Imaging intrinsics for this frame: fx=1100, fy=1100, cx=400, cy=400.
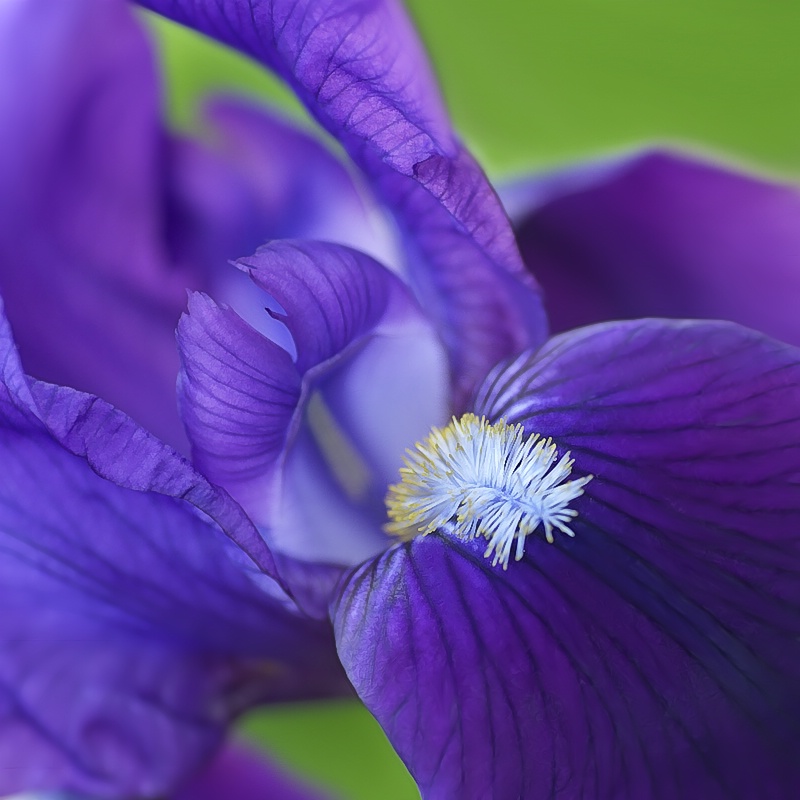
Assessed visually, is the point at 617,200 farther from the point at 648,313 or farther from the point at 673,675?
the point at 673,675

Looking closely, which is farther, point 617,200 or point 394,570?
point 617,200

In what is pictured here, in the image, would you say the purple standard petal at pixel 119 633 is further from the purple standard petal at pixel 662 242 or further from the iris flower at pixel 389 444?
the purple standard petal at pixel 662 242

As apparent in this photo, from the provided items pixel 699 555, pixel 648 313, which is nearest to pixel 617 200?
pixel 648 313

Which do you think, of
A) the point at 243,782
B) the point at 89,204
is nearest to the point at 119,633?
the point at 243,782

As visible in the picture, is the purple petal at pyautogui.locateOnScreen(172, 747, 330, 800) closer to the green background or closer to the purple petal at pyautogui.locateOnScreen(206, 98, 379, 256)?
the green background

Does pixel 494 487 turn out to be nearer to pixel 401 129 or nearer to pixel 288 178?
pixel 401 129

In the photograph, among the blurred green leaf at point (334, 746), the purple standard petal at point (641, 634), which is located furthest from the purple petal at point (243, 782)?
the purple standard petal at point (641, 634)

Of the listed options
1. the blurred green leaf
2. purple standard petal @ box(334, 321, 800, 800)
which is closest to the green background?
the blurred green leaf
